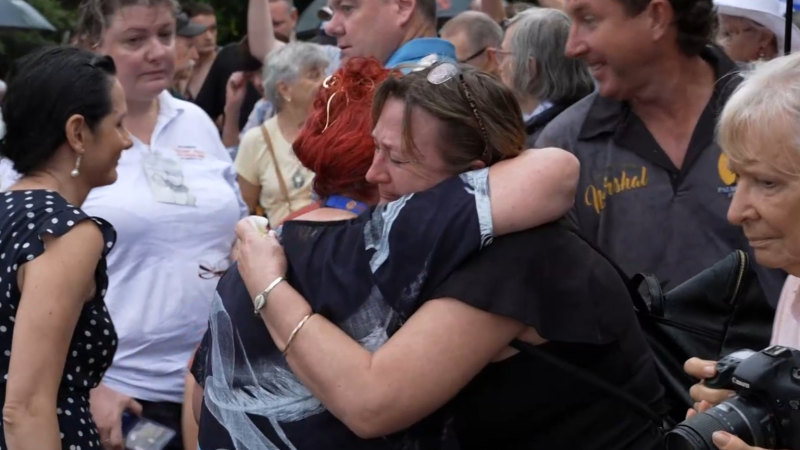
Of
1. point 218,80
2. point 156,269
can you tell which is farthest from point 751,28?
point 218,80

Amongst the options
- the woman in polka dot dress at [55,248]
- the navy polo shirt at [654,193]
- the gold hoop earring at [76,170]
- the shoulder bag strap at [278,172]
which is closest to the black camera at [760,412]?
the navy polo shirt at [654,193]

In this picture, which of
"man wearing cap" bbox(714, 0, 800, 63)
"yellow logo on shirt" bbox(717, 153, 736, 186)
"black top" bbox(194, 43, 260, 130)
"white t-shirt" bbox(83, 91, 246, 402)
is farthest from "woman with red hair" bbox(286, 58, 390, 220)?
"black top" bbox(194, 43, 260, 130)

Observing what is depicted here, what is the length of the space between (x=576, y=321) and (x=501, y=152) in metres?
Result: 0.38

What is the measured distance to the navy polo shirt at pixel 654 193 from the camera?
3482mm

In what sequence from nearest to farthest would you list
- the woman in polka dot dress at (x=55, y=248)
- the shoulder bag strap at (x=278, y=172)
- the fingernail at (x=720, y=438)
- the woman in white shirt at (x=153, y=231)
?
1. the fingernail at (x=720, y=438)
2. the woman in polka dot dress at (x=55, y=248)
3. the woman in white shirt at (x=153, y=231)
4. the shoulder bag strap at (x=278, y=172)

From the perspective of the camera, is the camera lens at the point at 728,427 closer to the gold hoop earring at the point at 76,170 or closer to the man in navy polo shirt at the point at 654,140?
the man in navy polo shirt at the point at 654,140

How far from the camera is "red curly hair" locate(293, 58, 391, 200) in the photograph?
2.66 m

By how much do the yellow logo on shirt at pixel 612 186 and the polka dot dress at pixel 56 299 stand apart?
4.57ft

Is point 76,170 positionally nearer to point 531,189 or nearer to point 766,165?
point 531,189

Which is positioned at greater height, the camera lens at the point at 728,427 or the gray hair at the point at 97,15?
the camera lens at the point at 728,427

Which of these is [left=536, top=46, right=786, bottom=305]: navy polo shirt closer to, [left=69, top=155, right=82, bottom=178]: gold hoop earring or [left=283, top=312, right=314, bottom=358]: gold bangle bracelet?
[left=283, top=312, right=314, bottom=358]: gold bangle bracelet

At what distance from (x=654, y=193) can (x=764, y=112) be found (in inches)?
49.3

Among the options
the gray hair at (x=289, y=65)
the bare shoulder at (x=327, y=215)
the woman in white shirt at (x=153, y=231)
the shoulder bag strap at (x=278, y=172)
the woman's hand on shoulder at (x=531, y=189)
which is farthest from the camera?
the gray hair at (x=289, y=65)

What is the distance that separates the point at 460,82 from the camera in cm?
251
